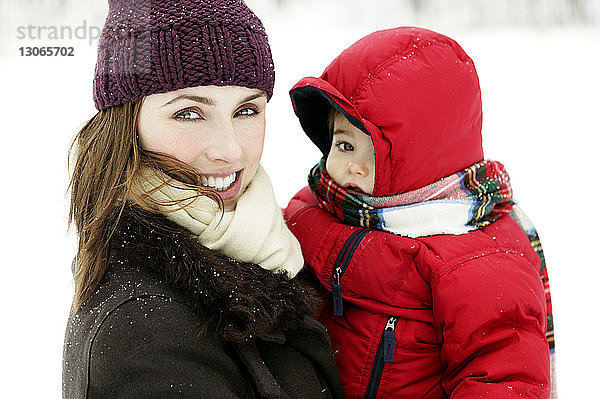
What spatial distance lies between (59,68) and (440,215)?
1080mm

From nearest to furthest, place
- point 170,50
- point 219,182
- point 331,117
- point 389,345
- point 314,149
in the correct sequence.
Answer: point 170,50, point 219,182, point 389,345, point 331,117, point 314,149

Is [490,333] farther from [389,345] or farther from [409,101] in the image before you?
[409,101]

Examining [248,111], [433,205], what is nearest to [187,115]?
[248,111]

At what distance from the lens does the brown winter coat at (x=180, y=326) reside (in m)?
1.11

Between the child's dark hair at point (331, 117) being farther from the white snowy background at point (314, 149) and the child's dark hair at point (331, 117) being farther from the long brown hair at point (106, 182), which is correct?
the long brown hair at point (106, 182)

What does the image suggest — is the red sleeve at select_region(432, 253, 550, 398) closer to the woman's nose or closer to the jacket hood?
the jacket hood

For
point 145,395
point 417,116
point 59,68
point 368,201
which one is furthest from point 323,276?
point 59,68

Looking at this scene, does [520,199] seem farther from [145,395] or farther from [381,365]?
[145,395]

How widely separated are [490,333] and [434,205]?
1.06 feet

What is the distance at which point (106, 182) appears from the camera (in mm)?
1275

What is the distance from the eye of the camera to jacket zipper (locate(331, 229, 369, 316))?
Answer: 1566mm

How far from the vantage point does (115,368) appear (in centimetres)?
110

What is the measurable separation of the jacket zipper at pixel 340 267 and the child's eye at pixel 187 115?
0.50 m

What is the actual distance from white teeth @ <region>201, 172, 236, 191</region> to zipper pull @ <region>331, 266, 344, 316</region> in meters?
0.36
